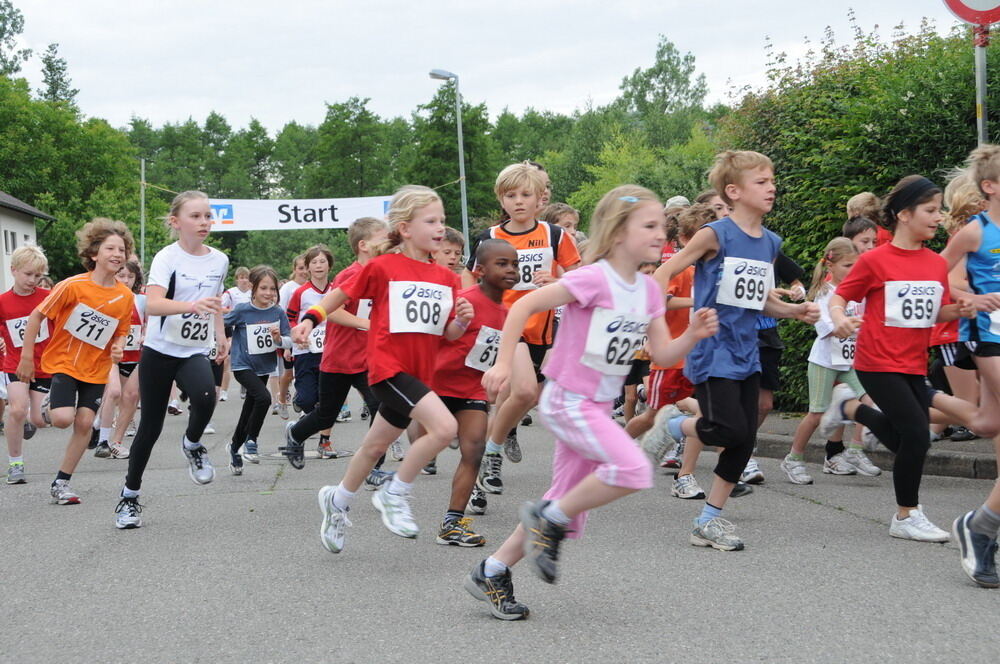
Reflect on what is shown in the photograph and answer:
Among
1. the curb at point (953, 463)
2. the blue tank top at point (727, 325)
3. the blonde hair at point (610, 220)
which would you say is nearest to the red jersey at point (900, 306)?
the blue tank top at point (727, 325)

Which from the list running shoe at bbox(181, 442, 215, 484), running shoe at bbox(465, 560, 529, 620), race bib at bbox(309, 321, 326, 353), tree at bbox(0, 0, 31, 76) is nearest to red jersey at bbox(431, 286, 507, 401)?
running shoe at bbox(465, 560, 529, 620)

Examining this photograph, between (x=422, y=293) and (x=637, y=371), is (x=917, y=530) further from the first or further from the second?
(x=637, y=371)

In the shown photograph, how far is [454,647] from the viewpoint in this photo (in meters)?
4.22

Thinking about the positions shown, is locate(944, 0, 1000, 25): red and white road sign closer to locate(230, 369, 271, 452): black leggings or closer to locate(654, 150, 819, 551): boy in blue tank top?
Answer: locate(654, 150, 819, 551): boy in blue tank top

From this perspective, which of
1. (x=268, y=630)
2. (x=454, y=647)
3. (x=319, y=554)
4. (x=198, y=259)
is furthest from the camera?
(x=198, y=259)

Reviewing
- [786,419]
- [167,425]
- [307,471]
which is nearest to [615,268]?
[307,471]

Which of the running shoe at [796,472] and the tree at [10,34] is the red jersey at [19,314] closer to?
the running shoe at [796,472]

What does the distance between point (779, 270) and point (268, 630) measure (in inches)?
140

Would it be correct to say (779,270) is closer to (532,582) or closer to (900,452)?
(900,452)

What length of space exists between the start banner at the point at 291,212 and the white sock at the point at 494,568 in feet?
86.9

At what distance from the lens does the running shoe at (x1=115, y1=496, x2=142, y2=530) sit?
22.6 feet

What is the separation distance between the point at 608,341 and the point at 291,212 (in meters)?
27.8

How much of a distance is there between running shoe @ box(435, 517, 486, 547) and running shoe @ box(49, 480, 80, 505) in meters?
3.17

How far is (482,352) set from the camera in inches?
254
